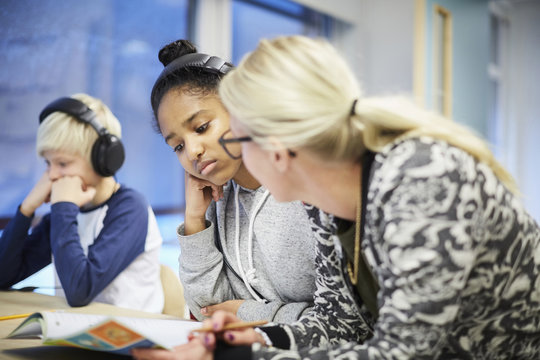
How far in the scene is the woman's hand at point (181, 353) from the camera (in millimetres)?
701

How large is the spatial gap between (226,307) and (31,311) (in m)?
0.47

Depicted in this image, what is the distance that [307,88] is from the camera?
2.26ft

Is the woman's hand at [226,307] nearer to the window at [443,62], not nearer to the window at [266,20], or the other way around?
the window at [266,20]

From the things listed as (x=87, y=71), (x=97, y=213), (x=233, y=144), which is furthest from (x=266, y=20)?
(x=233, y=144)

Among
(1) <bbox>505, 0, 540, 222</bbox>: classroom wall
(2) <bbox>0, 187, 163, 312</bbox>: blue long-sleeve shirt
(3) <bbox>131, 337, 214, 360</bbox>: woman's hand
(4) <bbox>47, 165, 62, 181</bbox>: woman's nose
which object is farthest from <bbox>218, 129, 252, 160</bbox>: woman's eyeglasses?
(1) <bbox>505, 0, 540, 222</bbox>: classroom wall

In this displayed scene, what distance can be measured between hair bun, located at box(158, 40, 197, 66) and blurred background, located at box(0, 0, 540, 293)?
169mm

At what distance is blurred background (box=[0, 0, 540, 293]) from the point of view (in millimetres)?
1850

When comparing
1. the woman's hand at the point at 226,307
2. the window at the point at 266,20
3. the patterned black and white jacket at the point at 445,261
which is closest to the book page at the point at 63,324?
the patterned black and white jacket at the point at 445,261

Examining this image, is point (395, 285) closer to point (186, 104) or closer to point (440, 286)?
point (440, 286)

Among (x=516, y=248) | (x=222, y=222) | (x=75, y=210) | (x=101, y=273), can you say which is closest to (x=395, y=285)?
(x=516, y=248)

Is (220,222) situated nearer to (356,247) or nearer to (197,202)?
(197,202)

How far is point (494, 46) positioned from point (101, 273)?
224 inches

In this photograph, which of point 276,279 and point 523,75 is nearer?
point 276,279

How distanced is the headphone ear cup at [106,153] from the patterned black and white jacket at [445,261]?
104 centimetres
